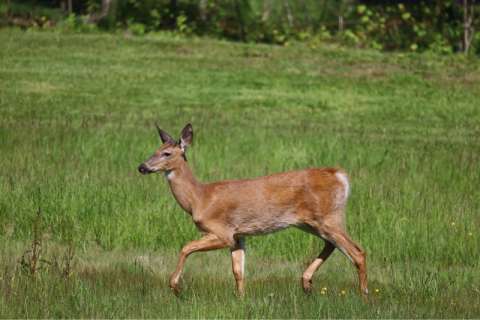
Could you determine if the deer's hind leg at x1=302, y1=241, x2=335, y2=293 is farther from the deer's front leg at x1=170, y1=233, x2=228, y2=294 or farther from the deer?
the deer's front leg at x1=170, y1=233, x2=228, y2=294

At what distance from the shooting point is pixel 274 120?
20562 mm

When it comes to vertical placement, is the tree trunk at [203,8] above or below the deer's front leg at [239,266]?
below

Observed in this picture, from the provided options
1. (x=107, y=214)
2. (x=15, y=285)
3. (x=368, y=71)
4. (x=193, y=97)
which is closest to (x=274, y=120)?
(x=193, y=97)

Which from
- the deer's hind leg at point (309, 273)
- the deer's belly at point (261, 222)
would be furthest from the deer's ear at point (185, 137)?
the deer's hind leg at point (309, 273)

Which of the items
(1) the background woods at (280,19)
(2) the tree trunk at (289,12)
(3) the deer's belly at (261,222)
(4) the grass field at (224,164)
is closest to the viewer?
(4) the grass field at (224,164)

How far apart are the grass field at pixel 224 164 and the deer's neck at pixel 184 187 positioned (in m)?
0.67

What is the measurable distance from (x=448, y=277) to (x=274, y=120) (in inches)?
404

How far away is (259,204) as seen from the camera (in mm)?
10078

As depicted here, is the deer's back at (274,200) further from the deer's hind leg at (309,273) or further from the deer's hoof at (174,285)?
the deer's hoof at (174,285)

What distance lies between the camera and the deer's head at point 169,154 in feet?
32.8

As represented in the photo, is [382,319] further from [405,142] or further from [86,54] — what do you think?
[86,54]

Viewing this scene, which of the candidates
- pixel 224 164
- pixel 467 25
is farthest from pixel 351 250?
pixel 467 25

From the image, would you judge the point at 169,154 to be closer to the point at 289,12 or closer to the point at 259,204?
the point at 259,204

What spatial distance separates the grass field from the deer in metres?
0.38
